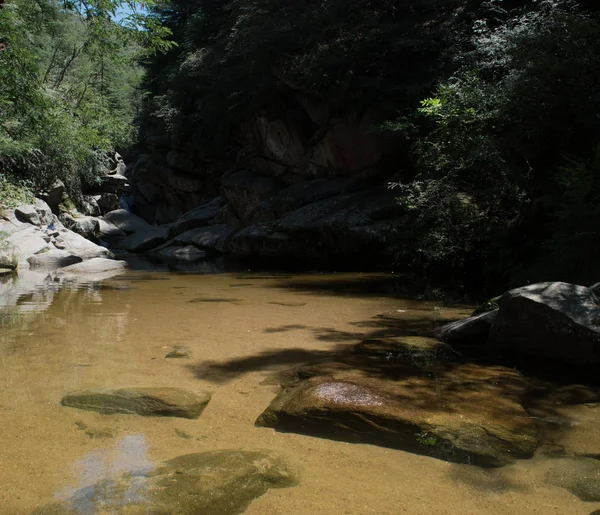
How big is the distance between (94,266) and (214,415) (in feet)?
42.4

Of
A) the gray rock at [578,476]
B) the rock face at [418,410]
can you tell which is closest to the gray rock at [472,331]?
the rock face at [418,410]

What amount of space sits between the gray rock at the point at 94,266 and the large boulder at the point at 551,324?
39.7 feet

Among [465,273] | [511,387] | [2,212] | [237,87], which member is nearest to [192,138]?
[237,87]

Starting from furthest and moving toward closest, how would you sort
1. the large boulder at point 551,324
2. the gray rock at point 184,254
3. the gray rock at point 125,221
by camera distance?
the gray rock at point 125,221 → the gray rock at point 184,254 → the large boulder at point 551,324

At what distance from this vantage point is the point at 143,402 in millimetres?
3588

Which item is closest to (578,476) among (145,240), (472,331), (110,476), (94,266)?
(110,476)

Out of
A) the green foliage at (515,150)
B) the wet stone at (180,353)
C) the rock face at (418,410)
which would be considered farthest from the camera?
the green foliage at (515,150)

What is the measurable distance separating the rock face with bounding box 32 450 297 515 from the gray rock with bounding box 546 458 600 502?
1312 millimetres

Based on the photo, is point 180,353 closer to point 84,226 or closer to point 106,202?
point 84,226

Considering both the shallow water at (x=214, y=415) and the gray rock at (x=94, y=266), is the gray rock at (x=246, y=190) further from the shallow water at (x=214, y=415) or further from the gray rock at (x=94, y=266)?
the shallow water at (x=214, y=415)

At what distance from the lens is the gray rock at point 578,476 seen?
Answer: 2480 mm

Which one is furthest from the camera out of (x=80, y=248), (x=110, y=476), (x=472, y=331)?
(x=80, y=248)

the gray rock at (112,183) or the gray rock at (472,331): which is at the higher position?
the gray rock at (112,183)

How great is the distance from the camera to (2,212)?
17.4 meters
